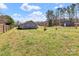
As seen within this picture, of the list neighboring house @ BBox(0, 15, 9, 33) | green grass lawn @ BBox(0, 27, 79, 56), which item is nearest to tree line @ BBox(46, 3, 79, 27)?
green grass lawn @ BBox(0, 27, 79, 56)

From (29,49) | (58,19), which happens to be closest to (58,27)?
(58,19)

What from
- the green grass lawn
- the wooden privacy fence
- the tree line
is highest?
the tree line

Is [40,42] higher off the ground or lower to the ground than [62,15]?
lower

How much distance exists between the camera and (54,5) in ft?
8.16

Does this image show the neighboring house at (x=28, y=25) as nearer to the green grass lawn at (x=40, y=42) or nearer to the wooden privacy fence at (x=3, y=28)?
the green grass lawn at (x=40, y=42)

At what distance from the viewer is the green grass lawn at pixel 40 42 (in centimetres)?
245

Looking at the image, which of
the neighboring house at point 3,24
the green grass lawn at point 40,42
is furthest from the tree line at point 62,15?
the neighboring house at point 3,24

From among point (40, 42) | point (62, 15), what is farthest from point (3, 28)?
point (62, 15)

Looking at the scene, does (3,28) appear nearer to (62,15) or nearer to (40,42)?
(40,42)

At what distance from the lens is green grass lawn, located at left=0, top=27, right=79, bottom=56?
2.45m

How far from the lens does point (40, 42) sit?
2.49m

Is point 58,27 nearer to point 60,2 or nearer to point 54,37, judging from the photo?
point 54,37

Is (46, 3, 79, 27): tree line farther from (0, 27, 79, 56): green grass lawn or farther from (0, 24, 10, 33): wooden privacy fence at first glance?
(0, 24, 10, 33): wooden privacy fence

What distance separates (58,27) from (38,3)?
0.37m
